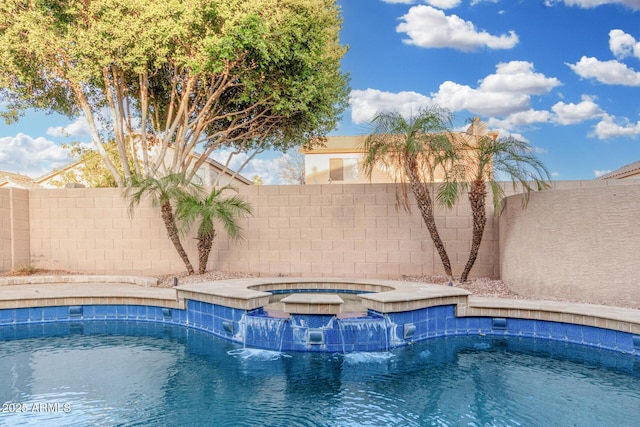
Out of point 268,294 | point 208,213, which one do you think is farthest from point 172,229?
point 268,294

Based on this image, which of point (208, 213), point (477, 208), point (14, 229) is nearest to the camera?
point (477, 208)

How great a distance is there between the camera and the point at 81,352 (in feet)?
18.6

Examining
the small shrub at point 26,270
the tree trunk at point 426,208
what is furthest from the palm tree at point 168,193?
the tree trunk at point 426,208

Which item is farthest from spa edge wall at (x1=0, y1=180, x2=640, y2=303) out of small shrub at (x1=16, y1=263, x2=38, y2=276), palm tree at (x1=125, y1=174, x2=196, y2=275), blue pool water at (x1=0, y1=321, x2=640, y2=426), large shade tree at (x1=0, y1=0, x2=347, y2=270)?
blue pool water at (x1=0, y1=321, x2=640, y2=426)

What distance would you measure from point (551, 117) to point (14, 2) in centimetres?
1724

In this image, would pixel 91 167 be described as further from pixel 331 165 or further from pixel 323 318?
pixel 323 318

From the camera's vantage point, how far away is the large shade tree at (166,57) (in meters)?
9.65

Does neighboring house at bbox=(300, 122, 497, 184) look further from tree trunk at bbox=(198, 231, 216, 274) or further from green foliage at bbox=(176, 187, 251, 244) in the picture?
tree trunk at bbox=(198, 231, 216, 274)

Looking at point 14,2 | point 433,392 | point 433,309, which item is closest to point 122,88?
point 14,2

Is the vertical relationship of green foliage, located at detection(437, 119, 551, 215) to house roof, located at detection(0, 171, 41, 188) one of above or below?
below

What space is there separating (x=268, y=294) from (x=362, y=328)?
1.48 meters

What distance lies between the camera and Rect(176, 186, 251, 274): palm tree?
8.97 m

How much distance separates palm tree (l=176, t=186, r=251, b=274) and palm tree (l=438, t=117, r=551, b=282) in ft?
13.7

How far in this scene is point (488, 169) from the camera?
8211 millimetres
